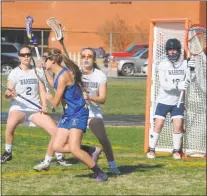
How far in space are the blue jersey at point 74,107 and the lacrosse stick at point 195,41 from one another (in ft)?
10.1

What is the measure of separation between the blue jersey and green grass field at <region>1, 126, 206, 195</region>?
727mm

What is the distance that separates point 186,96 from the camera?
13.3m

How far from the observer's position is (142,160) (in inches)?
479

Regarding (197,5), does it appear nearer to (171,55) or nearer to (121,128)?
(121,128)

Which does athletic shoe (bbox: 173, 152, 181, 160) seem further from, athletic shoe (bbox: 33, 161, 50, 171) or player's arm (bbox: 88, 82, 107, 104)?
athletic shoe (bbox: 33, 161, 50, 171)

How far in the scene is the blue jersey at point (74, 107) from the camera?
9.55 m

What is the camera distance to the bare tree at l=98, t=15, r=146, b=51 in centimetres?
3916

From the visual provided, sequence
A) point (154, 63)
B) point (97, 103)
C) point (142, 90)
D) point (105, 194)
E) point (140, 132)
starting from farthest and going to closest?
point (142, 90) < point (140, 132) < point (154, 63) < point (97, 103) < point (105, 194)

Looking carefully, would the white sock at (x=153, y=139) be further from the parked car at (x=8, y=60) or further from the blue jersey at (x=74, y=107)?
the parked car at (x=8, y=60)

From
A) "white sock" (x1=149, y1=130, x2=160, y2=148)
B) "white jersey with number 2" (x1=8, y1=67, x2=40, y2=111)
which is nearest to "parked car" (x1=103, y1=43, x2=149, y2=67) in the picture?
"white sock" (x1=149, y1=130, x2=160, y2=148)

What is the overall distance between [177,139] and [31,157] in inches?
96.3

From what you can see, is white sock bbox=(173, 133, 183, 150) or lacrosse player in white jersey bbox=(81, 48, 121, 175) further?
white sock bbox=(173, 133, 183, 150)

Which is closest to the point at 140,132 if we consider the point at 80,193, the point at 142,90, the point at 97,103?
the point at 97,103

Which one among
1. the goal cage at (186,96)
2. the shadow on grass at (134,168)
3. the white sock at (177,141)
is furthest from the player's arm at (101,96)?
the goal cage at (186,96)
